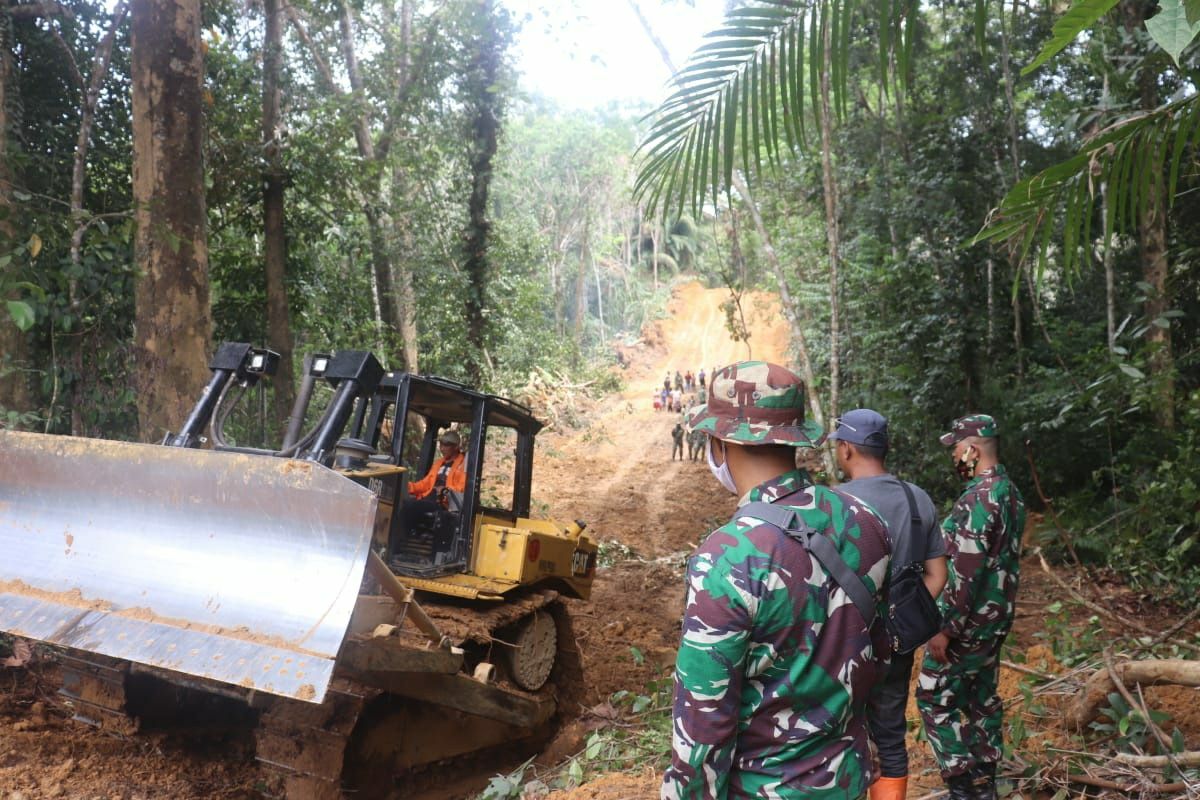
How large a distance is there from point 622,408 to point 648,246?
65.2 feet

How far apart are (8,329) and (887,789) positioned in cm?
650

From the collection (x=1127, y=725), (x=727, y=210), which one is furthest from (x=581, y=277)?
(x=1127, y=725)

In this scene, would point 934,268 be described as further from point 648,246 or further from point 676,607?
point 648,246

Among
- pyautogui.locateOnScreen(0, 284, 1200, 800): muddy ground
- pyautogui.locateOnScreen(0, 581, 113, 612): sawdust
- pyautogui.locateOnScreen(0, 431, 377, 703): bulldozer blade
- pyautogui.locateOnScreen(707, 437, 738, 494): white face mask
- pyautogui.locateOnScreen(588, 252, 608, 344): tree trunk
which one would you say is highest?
pyautogui.locateOnScreen(588, 252, 608, 344): tree trunk

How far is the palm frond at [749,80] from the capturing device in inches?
121

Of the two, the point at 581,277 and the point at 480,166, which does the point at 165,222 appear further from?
the point at 581,277

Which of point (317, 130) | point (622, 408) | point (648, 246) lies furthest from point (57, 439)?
point (648, 246)

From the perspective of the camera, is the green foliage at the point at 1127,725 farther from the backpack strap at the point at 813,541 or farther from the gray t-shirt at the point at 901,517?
the backpack strap at the point at 813,541

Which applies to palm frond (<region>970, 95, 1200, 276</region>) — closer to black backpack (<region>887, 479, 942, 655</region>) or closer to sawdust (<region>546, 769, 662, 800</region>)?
black backpack (<region>887, 479, 942, 655</region>)

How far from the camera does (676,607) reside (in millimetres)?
9516

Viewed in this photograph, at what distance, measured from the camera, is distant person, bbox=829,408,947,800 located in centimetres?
330

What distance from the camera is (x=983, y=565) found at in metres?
3.69

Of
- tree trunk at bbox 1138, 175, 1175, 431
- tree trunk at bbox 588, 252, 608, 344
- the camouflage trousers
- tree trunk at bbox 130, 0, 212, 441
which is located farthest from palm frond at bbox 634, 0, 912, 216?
tree trunk at bbox 588, 252, 608, 344

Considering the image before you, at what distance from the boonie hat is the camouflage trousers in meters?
0.99
